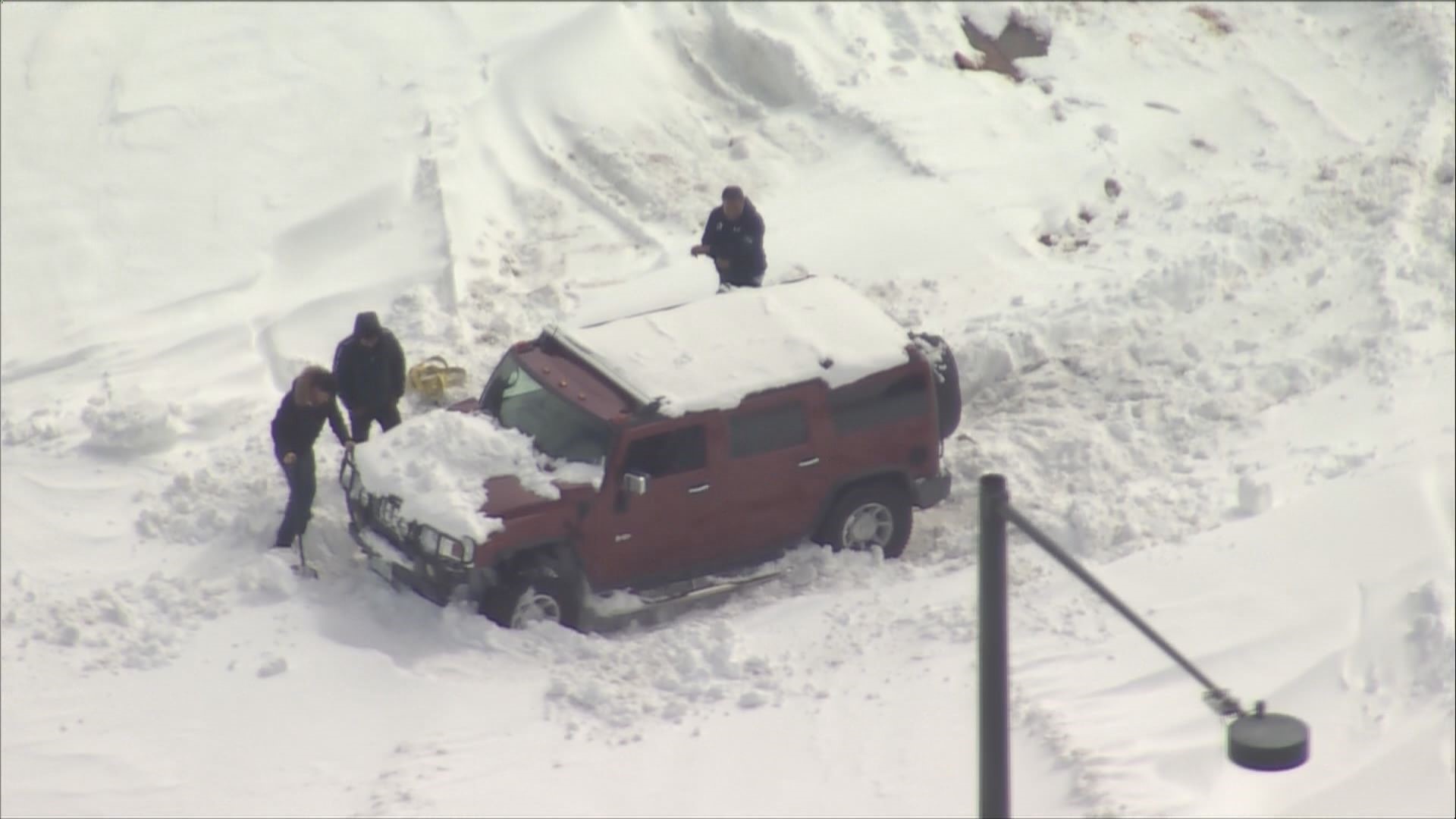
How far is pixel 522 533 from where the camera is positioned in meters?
11.9

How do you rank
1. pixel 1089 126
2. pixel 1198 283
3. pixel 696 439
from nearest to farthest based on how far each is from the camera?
pixel 696 439
pixel 1198 283
pixel 1089 126

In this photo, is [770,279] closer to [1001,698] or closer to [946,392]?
[946,392]

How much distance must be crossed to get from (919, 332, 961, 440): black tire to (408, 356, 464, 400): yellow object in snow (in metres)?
3.47

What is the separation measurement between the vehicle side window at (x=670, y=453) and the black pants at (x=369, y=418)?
6.50ft

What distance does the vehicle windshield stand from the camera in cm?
1220

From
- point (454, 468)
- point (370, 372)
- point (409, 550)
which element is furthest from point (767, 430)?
point (370, 372)

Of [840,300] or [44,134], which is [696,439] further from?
[44,134]

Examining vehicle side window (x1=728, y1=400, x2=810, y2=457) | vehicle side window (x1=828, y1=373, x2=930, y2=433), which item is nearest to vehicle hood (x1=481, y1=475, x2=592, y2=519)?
vehicle side window (x1=728, y1=400, x2=810, y2=457)

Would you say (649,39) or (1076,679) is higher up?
(649,39)

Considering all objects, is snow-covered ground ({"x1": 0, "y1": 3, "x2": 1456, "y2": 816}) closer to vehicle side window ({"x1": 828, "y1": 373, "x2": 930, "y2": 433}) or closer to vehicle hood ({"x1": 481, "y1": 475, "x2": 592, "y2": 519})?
vehicle hood ({"x1": 481, "y1": 475, "x2": 592, "y2": 519})

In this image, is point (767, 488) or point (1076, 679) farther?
point (767, 488)

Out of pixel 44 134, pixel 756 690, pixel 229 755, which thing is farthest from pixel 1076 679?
pixel 44 134

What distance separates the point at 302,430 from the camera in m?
12.7

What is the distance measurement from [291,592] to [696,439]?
265cm
